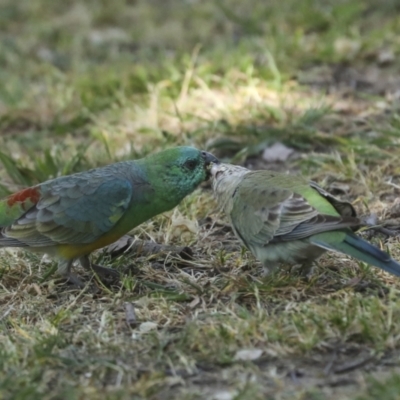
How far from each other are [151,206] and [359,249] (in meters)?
1.17

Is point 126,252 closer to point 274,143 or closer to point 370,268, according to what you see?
point 370,268

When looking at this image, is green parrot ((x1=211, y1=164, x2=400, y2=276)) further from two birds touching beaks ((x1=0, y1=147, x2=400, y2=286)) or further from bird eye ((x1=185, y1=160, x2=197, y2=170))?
bird eye ((x1=185, y1=160, x2=197, y2=170))

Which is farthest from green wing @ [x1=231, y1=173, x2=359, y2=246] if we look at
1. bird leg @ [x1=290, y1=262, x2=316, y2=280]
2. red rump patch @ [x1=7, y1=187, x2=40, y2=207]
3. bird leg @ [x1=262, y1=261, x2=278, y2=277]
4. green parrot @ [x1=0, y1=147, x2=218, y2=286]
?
red rump patch @ [x1=7, y1=187, x2=40, y2=207]

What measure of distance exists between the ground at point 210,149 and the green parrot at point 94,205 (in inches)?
8.7

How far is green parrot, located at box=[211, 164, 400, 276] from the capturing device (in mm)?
3748

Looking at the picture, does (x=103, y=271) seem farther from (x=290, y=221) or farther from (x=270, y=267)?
(x=290, y=221)

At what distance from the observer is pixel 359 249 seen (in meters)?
3.71

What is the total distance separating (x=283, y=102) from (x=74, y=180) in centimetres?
240

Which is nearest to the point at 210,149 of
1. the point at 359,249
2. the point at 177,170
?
the point at 177,170

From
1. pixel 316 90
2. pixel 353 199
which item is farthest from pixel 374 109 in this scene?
pixel 353 199

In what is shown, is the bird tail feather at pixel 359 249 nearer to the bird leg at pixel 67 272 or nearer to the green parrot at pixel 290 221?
the green parrot at pixel 290 221

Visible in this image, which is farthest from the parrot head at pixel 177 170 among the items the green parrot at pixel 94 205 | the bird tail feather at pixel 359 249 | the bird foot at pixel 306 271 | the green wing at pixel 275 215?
the bird tail feather at pixel 359 249

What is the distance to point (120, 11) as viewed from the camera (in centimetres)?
941

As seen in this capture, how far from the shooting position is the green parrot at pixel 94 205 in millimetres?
4305
